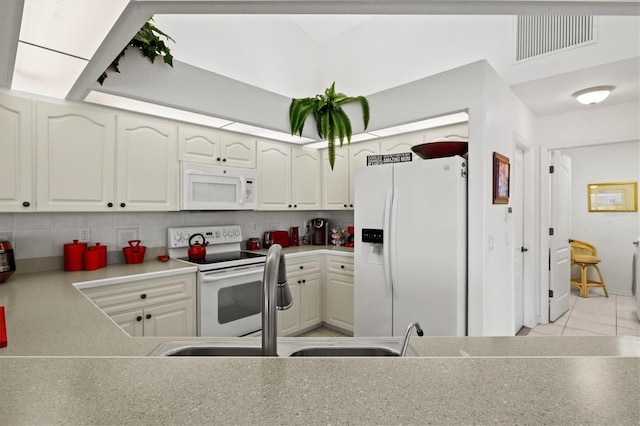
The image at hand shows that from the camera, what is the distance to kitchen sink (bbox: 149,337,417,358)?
3.34 feet

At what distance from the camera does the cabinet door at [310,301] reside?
330cm

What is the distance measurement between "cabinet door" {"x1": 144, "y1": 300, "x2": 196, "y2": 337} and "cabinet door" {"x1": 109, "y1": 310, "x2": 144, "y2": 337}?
3cm

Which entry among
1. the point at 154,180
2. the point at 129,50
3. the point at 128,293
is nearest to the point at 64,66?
the point at 129,50

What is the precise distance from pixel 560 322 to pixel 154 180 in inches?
174

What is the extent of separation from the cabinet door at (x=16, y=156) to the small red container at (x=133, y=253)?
0.68 meters

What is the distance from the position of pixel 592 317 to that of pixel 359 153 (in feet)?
11.0

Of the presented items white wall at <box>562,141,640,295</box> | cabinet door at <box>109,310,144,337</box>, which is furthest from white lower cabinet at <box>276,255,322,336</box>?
white wall at <box>562,141,640,295</box>

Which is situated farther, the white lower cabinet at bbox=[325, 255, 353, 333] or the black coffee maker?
the black coffee maker

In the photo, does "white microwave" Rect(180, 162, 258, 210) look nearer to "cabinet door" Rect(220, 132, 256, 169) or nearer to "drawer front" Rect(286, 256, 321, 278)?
"cabinet door" Rect(220, 132, 256, 169)

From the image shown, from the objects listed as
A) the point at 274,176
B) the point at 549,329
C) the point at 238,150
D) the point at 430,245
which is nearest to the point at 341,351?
the point at 430,245

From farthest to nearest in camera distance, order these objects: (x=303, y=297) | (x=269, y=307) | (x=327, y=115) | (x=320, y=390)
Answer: (x=327, y=115), (x=303, y=297), (x=269, y=307), (x=320, y=390)

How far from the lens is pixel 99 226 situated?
104 inches

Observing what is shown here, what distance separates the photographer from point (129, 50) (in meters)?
2.29

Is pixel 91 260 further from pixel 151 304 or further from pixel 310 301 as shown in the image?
pixel 310 301
